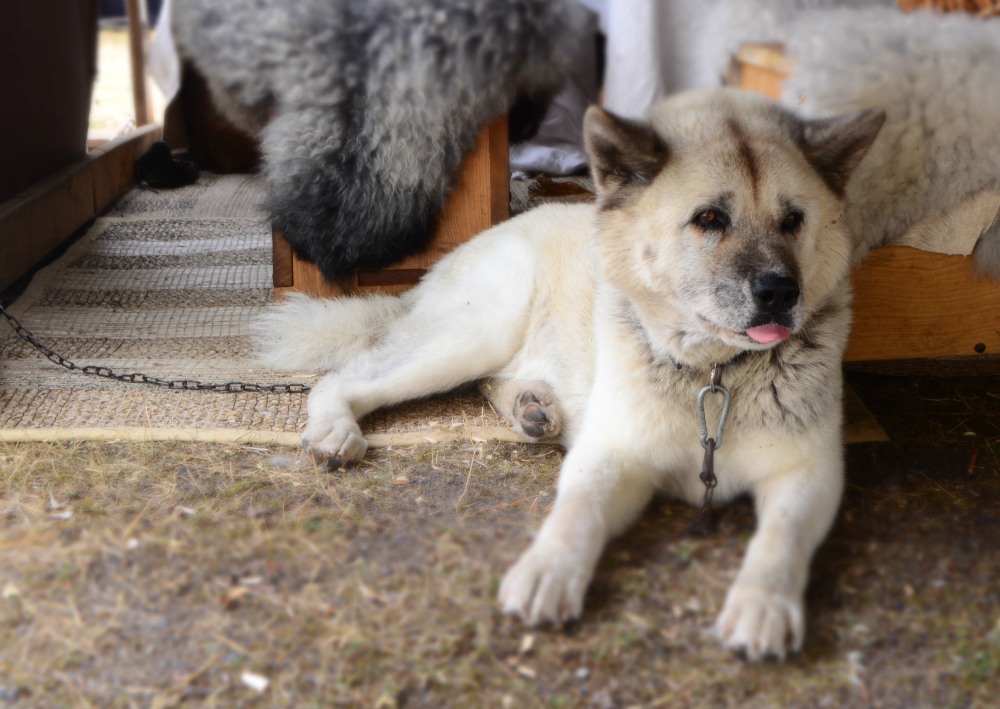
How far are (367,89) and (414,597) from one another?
1.56 meters

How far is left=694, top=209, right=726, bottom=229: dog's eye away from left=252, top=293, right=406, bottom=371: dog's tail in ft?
4.28

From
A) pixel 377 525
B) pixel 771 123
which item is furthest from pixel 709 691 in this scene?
pixel 771 123

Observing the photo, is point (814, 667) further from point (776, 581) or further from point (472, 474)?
point (472, 474)

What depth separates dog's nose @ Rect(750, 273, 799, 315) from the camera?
5.17ft

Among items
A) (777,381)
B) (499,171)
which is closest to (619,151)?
(777,381)

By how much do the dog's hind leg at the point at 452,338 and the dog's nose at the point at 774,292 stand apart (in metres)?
1.03

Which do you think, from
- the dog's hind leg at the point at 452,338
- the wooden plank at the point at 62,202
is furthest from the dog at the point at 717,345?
the wooden plank at the point at 62,202

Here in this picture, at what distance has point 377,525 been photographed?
1773 mm

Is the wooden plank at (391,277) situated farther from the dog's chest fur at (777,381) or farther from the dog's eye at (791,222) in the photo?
the dog's eye at (791,222)

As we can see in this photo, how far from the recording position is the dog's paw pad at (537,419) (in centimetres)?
229

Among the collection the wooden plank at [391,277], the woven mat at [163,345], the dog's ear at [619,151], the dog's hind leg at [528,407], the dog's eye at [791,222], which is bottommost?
the woven mat at [163,345]

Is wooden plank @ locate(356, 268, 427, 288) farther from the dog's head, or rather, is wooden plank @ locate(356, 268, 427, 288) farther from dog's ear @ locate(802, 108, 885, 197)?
dog's ear @ locate(802, 108, 885, 197)

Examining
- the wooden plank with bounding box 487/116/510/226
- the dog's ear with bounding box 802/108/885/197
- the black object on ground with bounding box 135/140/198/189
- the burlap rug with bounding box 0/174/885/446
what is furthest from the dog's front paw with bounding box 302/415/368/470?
the black object on ground with bounding box 135/140/198/189

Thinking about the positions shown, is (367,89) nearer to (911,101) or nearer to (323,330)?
(323,330)
